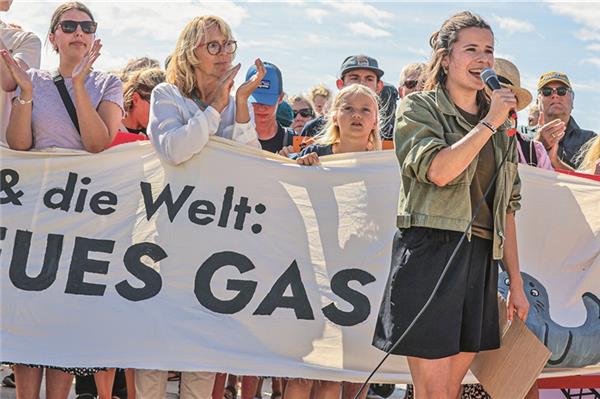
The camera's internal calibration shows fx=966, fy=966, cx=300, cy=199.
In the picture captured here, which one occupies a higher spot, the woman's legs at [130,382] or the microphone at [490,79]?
the microphone at [490,79]

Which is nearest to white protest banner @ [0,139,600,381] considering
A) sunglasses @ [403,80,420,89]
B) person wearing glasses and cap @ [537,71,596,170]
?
sunglasses @ [403,80,420,89]

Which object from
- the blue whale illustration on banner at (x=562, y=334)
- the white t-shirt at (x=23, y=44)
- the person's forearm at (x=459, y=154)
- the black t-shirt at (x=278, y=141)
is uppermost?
the white t-shirt at (x=23, y=44)

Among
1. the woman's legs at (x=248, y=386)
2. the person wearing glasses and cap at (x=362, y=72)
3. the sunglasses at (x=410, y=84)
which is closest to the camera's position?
the woman's legs at (x=248, y=386)

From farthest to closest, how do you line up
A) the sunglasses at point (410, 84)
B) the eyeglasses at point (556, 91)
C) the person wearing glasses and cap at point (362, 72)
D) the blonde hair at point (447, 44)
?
the person wearing glasses and cap at point (362, 72) < the sunglasses at point (410, 84) < the eyeglasses at point (556, 91) < the blonde hair at point (447, 44)

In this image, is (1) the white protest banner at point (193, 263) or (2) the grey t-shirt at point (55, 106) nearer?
(1) the white protest banner at point (193, 263)

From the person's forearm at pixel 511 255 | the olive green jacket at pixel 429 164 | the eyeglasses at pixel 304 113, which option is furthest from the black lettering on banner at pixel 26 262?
the eyeglasses at pixel 304 113

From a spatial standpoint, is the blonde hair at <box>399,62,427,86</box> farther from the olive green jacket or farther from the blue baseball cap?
the olive green jacket

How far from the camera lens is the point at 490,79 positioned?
368 centimetres

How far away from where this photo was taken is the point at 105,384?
5.23 meters

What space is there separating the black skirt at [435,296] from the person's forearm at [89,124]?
2.07 m

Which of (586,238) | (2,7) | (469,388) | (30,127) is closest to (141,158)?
(30,127)

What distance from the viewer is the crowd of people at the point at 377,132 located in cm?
383

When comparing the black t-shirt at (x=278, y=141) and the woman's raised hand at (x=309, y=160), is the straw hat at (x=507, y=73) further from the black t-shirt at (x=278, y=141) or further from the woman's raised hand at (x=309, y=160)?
the black t-shirt at (x=278, y=141)

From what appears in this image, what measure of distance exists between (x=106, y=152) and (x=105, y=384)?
127 centimetres
